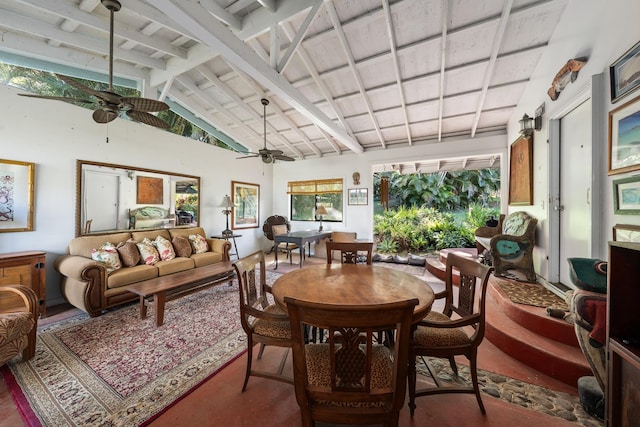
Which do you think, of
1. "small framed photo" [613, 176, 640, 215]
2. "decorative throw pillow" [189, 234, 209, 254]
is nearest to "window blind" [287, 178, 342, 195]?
"decorative throw pillow" [189, 234, 209, 254]

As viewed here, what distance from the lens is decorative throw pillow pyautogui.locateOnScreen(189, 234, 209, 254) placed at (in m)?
4.36

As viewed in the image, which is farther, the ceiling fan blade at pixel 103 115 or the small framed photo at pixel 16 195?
the small framed photo at pixel 16 195

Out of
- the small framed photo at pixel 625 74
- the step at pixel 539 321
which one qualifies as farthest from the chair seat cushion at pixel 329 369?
the small framed photo at pixel 625 74

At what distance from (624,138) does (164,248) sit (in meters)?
5.33

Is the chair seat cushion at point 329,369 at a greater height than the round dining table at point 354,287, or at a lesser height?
lesser

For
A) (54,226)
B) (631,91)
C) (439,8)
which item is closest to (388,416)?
(631,91)

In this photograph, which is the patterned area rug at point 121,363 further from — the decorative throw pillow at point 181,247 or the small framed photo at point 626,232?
the small framed photo at point 626,232

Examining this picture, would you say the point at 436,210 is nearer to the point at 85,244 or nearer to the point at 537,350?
the point at 537,350

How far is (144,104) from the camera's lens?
238cm

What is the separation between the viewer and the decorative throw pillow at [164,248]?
3.80 meters

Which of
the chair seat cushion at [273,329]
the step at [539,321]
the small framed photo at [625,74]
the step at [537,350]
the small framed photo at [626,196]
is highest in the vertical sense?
the small framed photo at [625,74]

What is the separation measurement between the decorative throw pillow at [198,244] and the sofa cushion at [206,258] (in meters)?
0.12

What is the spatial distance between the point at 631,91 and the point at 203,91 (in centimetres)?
576

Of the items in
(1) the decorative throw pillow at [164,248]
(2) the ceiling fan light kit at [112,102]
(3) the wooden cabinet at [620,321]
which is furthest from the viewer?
(1) the decorative throw pillow at [164,248]
